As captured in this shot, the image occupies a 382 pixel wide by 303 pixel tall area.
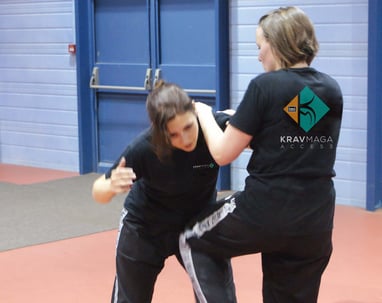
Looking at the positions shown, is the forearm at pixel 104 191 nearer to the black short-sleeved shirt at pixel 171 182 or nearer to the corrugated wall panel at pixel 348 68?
the black short-sleeved shirt at pixel 171 182

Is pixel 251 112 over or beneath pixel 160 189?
over

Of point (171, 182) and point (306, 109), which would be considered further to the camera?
point (171, 182)

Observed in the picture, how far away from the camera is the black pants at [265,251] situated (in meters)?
2.66

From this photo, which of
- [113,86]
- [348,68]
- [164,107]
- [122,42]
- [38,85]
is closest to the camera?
[164,107]

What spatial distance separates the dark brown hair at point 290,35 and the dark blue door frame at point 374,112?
3653 mm

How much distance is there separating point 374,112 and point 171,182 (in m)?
3.69

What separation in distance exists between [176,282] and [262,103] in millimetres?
2272

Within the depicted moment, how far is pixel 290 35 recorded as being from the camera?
255 centimetres

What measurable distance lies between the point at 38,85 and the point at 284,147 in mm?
6695

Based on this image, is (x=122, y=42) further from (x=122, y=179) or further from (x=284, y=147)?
(x=284, y=147)

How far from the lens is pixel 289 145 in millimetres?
2582

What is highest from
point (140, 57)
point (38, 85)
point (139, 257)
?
point (140, 57)

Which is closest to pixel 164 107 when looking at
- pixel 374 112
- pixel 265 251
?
pixel 265 251

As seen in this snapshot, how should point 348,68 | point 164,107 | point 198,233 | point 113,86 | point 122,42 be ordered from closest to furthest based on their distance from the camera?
point 164,107
point 198,233
point 348,68
point 122,42
point 113,86
